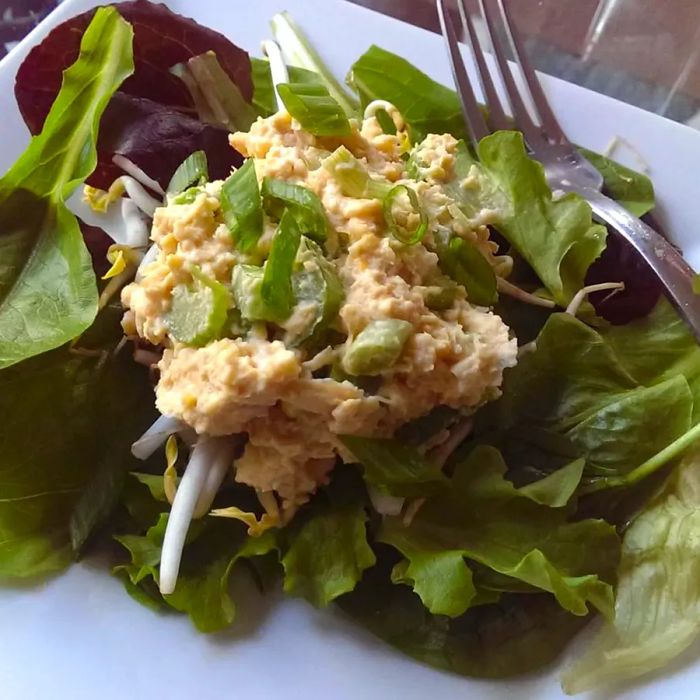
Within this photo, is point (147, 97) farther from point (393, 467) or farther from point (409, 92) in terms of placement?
point (393, 467)

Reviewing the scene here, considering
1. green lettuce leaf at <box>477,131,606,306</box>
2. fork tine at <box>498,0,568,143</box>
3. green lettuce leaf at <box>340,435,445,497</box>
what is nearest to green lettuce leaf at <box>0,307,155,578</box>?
green lettuce leaf at <box>340,435,445,497</box>

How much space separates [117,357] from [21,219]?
0.26m

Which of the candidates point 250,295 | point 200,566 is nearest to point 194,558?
point 200,566

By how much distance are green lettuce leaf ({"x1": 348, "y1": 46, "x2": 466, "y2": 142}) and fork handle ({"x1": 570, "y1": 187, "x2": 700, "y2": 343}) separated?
0.95ft

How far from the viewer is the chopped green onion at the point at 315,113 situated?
1318mm

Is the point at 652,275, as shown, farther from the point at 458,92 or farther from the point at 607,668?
the point at 607,668

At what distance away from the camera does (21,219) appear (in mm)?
1344

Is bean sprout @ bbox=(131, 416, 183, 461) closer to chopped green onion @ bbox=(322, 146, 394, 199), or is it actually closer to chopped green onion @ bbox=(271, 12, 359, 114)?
chopped green onion @ bbox=(322, 146, 394, 199)

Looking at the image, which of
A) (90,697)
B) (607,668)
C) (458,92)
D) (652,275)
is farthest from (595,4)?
(90,697)

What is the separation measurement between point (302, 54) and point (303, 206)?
0.67m

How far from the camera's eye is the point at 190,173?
140cm

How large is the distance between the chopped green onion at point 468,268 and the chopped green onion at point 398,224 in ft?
0.18

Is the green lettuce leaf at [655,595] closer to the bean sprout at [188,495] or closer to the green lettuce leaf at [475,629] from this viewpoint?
the green lettuce leaf at [475,629]

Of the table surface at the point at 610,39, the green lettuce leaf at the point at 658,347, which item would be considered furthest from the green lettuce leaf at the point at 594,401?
the table surface at the point at 610,39
